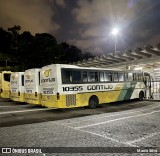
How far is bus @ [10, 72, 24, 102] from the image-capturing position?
1580 cm

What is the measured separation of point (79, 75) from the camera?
40.5 feet

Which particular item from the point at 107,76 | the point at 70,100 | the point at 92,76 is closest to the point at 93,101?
the point at 92,76

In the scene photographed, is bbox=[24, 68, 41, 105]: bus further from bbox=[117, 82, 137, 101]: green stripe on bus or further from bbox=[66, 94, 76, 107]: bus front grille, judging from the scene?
bbox=[117, 82, 137, 101]: green stripe on bus

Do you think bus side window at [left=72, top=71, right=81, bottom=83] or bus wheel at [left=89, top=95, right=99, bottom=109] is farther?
bus wheel at [left=89, top=95, right=99, bottom=109]

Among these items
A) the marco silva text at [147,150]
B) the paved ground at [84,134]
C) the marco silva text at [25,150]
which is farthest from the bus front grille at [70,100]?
the marco silva text at [147,150]

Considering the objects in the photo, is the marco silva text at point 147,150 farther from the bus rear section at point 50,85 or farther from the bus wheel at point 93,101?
the bus wheel at point 93,101

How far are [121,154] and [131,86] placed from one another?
12011 millimetres

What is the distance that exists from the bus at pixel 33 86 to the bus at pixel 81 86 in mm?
1232

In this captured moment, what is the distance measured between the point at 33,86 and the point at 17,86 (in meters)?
2.99

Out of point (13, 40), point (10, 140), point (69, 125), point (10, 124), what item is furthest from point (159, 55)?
point (13, 40)

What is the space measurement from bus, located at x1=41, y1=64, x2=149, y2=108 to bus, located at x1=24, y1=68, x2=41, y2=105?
123cm

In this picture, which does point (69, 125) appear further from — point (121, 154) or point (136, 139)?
point (121, 154)

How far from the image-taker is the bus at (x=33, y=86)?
1347 centimetres

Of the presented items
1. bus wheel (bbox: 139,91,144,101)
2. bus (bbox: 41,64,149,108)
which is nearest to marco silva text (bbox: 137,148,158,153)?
bus (bbox: 41,64,149,108)
